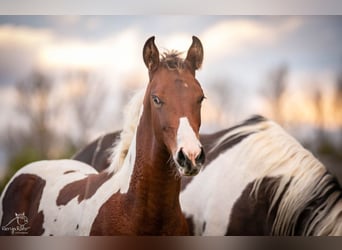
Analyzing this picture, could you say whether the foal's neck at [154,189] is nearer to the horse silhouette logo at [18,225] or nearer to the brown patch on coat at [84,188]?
the brown patch on coat at [84,188]

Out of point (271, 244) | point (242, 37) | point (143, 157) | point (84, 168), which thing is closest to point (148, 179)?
point (143, 157)

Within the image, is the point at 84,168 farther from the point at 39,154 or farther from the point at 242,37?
the point at 242,37

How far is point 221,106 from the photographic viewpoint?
2090mm

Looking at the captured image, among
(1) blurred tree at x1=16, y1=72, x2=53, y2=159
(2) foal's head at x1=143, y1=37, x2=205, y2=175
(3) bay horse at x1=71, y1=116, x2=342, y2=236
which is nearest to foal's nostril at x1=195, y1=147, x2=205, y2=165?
(2) foal's head at x1=143, y1=37, x2=205, y2=175

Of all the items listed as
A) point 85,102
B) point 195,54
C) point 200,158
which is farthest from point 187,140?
point 85,102

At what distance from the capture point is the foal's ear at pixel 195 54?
209 cm

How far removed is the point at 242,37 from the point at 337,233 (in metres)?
1.03

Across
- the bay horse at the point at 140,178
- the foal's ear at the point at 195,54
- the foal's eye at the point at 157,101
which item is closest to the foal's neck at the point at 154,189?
the bay horse at the point at 140,178

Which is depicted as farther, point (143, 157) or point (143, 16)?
point (143, 16)

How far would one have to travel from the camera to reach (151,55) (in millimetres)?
2086

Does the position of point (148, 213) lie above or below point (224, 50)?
below

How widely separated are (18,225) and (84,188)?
0.35m

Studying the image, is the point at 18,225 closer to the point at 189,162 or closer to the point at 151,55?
the point at 189,162

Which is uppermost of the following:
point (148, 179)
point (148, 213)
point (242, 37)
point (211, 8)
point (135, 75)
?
point (211, 8)
